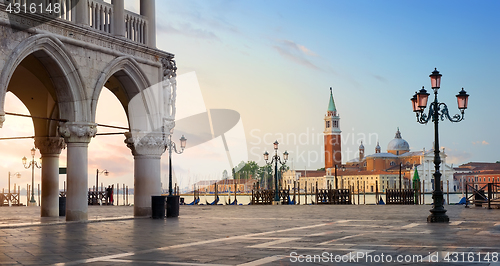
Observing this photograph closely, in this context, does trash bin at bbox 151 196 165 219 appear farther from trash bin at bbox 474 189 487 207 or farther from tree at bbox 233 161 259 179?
tree at bbox 233 161 259 179

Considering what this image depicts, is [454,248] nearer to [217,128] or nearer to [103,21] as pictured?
[103,21]

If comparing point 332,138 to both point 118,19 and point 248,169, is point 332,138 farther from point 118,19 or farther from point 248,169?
point 118,19

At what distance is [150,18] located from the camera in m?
19.2

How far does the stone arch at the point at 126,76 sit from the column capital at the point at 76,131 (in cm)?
140

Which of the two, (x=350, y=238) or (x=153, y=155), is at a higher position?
(x=153, y=155)

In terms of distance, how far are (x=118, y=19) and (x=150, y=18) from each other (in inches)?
66.9

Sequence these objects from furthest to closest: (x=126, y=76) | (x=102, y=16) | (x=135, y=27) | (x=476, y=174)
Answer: (x=476, y=174) → (x=135, y=27) → (x=126, y=76) → (x=102, y=16)

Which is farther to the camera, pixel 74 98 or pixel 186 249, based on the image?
pixel 74 98

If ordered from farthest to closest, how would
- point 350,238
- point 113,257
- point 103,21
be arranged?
point 103,21
point 350,238
point 113,257

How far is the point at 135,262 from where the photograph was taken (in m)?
7.90

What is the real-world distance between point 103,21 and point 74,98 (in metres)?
2.50

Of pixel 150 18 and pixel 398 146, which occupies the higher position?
pixel 150 18

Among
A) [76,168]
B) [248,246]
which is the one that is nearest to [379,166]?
[76,168]

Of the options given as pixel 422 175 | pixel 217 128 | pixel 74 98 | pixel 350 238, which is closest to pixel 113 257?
pixel 350 238
